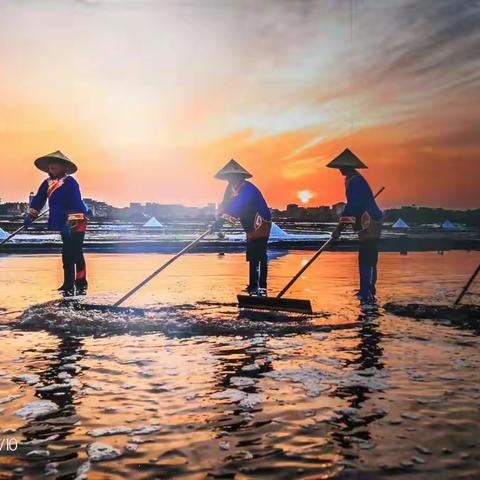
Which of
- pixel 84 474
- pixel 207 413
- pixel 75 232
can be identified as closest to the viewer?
pixel 84 474

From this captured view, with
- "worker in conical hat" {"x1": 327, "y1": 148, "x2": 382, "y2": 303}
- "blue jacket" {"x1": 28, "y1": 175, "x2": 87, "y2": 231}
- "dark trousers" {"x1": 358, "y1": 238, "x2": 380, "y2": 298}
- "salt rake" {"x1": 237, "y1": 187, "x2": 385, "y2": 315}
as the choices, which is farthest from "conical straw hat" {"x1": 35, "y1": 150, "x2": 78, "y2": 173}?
"dark trousers" {"x1": 358, "y1": 238, "x2": 380, "y2": 298}

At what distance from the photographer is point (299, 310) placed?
6625mm

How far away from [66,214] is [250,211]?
2893mm

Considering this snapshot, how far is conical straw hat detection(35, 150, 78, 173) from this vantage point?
9.20 metres

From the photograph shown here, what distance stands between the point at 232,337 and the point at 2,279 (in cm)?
721

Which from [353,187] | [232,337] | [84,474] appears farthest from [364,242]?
[84,474]

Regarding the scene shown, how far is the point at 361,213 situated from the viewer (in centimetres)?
854

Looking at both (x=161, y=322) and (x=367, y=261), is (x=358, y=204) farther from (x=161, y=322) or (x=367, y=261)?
(x=161, y=322)

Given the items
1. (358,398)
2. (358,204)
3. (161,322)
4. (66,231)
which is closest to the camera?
(358,398)

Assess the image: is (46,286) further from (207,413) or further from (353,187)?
(207,413)

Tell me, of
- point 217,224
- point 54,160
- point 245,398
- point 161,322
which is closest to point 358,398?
point 245,398

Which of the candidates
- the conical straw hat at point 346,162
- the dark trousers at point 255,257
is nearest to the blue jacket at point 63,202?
the dark trousers at point 255,257

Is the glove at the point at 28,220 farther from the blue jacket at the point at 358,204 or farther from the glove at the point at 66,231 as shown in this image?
the blue jacket at the point at 358,204

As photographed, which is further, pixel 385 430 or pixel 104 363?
pixel 104 363
